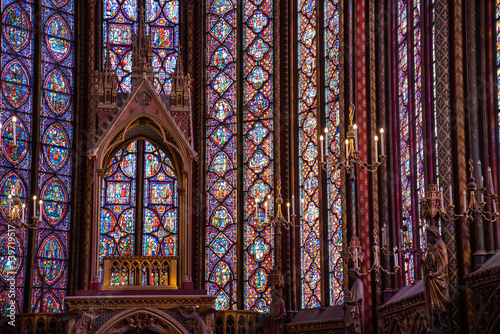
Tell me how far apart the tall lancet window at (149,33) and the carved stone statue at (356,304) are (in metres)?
9.08

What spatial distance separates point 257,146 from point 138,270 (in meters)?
6.40

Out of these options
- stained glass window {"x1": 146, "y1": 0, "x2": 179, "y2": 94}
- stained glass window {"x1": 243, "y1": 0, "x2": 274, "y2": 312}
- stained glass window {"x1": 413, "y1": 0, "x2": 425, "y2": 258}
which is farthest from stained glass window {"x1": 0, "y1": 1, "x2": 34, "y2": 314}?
stained glass window {"x1": 413, "y1": 0, "x2": 425, "y2": 258}

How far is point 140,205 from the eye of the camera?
23.7 m

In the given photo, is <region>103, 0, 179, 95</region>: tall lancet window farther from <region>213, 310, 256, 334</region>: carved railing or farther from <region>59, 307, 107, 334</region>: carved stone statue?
<region>59, 307, 107, 334</region>: carved stone statue

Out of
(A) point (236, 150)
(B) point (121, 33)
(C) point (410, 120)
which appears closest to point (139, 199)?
(A) point (236, 150)

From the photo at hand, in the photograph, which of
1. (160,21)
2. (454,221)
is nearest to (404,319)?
(454,221)

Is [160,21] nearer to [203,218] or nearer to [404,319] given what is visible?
[203,218]

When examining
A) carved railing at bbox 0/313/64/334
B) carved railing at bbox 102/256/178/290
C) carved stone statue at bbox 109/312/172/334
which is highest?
carved railing at bbox 102/256/178/290

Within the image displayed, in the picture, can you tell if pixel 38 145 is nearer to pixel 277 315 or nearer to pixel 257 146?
pixel 257 146

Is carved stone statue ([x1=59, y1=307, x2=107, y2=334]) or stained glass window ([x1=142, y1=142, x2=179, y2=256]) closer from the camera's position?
carved stone statue ([x1=59, y1=307, x2=107, y2=334])

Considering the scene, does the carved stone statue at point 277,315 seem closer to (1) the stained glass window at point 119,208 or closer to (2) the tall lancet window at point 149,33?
(1) the stained glass window at point 119,208

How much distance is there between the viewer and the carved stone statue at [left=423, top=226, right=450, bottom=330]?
44.7 ft

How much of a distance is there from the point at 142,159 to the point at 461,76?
37.9ft

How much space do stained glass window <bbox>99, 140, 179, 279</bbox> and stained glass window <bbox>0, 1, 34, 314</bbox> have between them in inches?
85.8
